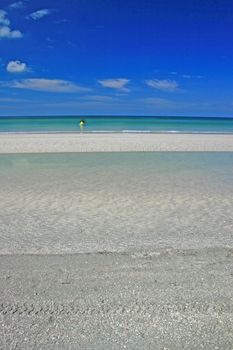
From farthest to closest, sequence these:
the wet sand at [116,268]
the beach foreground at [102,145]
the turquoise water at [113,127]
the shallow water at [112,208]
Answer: the turquoise water at [113,127]
the beach foreground at [102,145]
the shallow water at [112,208]
the wet sand at [116,268]

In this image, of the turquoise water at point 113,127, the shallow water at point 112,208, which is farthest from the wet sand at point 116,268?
the turquoise water at point 113,127

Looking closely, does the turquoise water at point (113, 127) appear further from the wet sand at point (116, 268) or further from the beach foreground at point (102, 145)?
the wet sand at point (116, 268)

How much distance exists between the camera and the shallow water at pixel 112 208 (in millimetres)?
6059

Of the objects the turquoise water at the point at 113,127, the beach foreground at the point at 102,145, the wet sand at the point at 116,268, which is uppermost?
the turquoise water at the point at 113,127

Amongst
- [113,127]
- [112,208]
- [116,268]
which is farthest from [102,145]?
[113,127]

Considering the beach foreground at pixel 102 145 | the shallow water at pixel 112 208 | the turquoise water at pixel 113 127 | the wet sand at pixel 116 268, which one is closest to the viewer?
the wet sand at pixel 116 268

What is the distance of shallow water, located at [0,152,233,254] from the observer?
6059 millimetres

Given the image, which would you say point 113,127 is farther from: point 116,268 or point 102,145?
point 116,268

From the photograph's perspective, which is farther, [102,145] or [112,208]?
[102,145]

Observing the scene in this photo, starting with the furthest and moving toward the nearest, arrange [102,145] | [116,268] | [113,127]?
[113,127] → [102,145] → [116,268]

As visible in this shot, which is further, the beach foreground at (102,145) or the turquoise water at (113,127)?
the turquoise water at (113,127)

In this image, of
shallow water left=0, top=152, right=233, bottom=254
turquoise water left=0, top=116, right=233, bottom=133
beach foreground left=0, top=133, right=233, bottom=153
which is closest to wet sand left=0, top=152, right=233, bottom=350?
shallow water left=0, top=152, right=233, bottom=254

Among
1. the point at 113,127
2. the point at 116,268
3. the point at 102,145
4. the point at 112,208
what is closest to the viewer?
the point at 116,268

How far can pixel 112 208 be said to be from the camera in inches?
334
